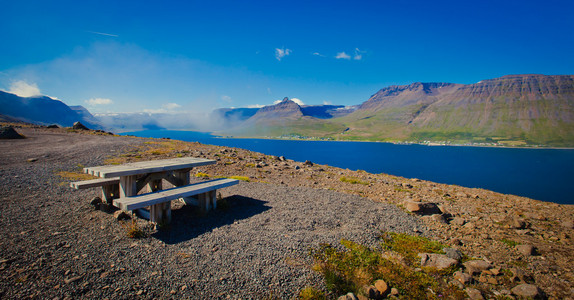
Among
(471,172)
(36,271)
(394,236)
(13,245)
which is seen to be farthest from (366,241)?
(471,172)

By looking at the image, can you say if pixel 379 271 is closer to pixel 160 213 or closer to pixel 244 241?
pixel 244 241

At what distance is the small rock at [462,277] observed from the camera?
515 cm

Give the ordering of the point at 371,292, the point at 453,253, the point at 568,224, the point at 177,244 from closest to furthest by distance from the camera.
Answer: the point at 371,292 < the point at 453,253 < the point at 177,244 < the point at 568,224

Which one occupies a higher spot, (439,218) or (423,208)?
(423,208)

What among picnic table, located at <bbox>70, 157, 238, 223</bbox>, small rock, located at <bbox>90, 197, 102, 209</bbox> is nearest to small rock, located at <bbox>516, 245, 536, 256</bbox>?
picnic table, located at <bbox>70, 157, 238, 223</bbox>

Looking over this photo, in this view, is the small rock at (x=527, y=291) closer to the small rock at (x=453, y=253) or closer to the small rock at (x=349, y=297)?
the small rock at (x=453, y=253)

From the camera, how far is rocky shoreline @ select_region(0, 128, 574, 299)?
4684 millimetres

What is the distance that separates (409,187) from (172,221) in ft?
43.3

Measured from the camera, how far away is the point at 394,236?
7.25 meters

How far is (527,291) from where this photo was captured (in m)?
4.77

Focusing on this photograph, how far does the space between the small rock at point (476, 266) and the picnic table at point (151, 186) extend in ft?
24.5

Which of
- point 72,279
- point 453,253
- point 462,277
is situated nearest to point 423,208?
point 453,253

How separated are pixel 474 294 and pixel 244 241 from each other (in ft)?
17.0

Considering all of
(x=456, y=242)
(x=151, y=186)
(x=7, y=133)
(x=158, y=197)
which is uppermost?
(x=7, y=133)
